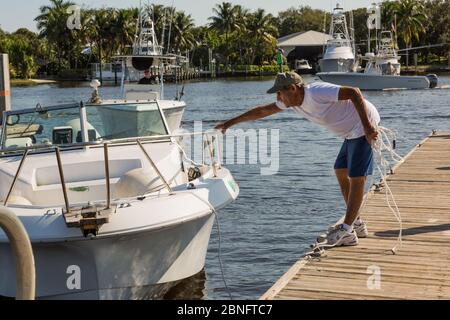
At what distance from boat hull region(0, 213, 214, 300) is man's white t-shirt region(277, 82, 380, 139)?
2095 mm

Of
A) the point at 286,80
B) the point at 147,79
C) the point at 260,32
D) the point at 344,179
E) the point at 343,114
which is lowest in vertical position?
the point at 344,179

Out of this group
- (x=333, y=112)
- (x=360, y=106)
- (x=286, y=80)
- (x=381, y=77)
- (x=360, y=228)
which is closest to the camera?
(x=360, y=106)

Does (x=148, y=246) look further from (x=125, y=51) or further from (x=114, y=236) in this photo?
(x=125, y=51)

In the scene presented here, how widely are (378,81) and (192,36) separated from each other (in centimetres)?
5058

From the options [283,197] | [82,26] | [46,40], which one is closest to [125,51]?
[82,26]

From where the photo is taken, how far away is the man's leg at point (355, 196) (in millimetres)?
7277

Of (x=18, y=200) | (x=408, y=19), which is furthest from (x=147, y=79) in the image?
(x=408, y=19)

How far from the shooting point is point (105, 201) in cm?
837

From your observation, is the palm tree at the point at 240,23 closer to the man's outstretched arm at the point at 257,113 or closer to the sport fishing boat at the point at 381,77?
the sport fishing boat at the point at 381,77

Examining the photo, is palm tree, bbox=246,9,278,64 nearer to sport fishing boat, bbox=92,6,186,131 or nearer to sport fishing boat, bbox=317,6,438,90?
sport fishing boat, bbox=317,6,438,90

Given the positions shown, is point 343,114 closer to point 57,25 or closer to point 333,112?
point 333,112

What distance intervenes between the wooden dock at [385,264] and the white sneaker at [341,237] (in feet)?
0.26

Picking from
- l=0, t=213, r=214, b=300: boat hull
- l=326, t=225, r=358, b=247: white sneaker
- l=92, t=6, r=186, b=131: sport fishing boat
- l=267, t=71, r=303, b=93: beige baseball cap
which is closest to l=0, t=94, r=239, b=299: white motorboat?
l=0, t=213, r=214, b=300: boat hull

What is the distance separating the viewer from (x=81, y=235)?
7.56 meters
